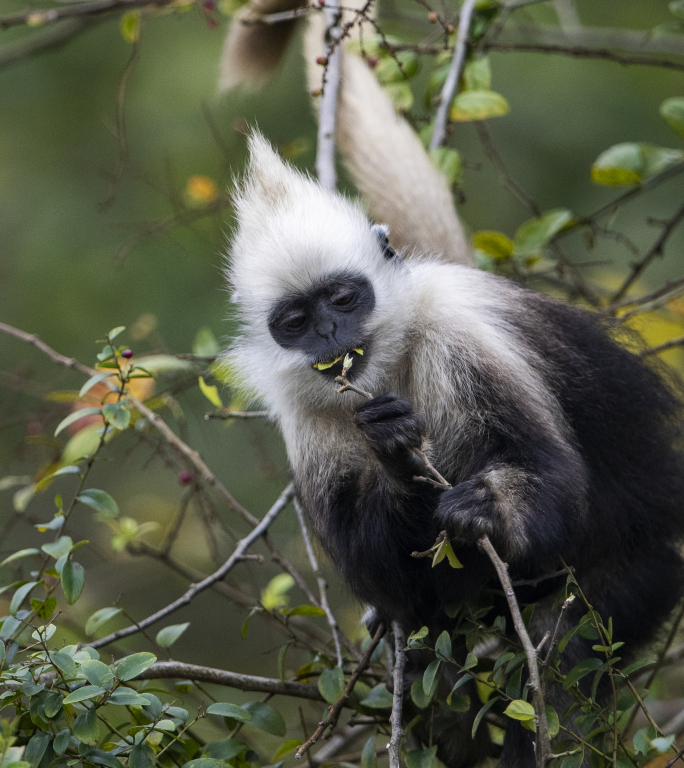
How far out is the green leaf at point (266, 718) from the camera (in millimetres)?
2260

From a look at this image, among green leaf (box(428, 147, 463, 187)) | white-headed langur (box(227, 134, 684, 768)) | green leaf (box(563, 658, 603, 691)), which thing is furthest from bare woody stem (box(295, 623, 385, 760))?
green leaf (box(428, 147, 463, 187))

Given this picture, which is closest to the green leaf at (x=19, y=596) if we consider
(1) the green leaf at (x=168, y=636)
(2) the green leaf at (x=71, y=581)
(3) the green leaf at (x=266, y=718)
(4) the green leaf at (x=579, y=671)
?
(2) the green leaf at (x=71, y=581)

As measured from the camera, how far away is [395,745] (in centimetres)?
186

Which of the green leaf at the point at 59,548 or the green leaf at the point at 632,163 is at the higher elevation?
the green leaf at the point at 632,163

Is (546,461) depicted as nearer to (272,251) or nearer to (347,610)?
(272,251)

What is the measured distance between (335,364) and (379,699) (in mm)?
1016

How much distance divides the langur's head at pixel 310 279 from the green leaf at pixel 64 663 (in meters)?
1.15

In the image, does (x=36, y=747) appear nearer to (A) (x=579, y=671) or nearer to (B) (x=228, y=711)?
(B) (x=228, y=711)

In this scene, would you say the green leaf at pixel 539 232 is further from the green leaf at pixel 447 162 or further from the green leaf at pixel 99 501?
the green leaf at pixel 99 501

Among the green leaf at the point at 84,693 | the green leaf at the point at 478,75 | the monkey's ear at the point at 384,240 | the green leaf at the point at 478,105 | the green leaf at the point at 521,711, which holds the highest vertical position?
the green leaf at the point at 478,75

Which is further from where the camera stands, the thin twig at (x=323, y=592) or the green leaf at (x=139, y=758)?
the thin twig at (x=323, y=592)

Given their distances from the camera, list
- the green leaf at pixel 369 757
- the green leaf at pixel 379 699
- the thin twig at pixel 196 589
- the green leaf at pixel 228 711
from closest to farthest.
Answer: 1. the green leaf at pixel 228 711
2. the green leaf at pixel 369 757
3. the thin twig at pixel 196 589
4. the green leaf at pixel 379 699

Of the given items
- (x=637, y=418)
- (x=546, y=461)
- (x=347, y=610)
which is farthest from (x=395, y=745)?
(x=347, y=610)

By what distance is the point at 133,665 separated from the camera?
1846 mm
